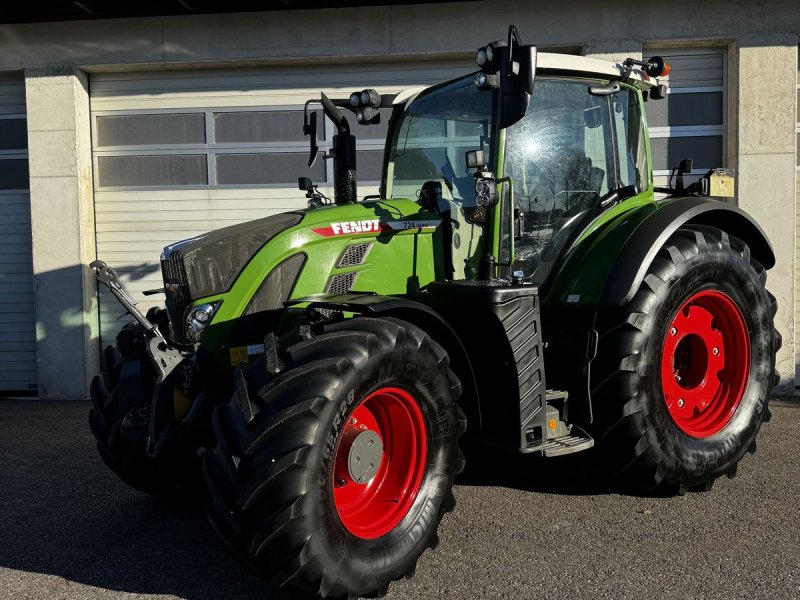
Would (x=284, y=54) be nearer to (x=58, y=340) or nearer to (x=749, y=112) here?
(x=58, y=340)

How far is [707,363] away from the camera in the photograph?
15.0 ft

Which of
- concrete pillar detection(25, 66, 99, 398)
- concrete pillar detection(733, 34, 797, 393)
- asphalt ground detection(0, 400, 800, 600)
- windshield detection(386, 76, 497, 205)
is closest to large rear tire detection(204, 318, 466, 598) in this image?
asphalt ground detection(0, 400, 800, 600)

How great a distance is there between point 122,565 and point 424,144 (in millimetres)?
2648

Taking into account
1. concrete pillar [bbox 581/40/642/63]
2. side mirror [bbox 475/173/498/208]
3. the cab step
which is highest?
concrete pillar [bbox 581/40/642/63]

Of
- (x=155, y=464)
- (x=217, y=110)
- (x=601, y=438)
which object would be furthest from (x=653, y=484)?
(x=217, y=110)

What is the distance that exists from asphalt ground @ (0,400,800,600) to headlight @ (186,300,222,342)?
0.98 metres

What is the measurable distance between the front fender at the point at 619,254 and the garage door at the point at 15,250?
20.8ft

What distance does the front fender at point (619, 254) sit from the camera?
4039 mm

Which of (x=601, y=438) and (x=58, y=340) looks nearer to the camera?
(x=601, y=438)

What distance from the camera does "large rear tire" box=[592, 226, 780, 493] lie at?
13.1ft

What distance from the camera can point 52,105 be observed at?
8.17 metres

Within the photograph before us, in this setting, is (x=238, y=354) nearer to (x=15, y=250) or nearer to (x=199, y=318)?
(x=199, y=318)

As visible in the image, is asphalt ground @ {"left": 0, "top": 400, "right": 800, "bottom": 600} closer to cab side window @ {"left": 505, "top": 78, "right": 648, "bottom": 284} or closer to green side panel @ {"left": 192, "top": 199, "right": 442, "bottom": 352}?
green side panel @ {"left": 192, "top": 199, "right": 442, "bottom": 352}

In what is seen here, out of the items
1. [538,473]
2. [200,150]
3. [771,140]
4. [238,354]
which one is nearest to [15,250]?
[200,150]
